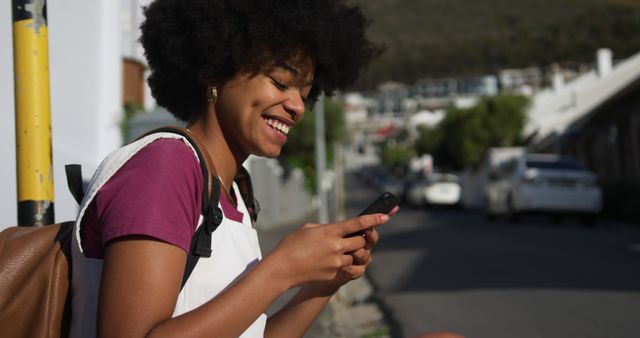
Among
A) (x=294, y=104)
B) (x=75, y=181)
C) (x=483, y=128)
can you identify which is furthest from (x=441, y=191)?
(x=75, y=181)

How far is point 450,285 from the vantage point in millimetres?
9164

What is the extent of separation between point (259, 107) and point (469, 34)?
145631 millimetres

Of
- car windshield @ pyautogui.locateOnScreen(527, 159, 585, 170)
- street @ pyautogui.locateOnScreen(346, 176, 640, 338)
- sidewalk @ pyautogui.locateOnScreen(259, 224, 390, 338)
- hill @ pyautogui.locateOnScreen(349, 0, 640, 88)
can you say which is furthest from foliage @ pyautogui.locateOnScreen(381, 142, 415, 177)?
sidewalk @ pyautogui.locateOnScreen(259, 224, 390, 338)

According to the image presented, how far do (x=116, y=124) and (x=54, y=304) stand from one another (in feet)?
21.9

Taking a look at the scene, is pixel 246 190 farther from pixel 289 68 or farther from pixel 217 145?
pixel 289 68

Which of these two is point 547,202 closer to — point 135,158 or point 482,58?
point 135,158

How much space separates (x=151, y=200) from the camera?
1.69 meters

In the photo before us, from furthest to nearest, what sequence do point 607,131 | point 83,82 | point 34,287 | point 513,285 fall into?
point 607,131
point 513,285
point 83,82
point 34,287

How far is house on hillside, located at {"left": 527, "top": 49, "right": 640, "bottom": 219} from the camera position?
23.3 metres

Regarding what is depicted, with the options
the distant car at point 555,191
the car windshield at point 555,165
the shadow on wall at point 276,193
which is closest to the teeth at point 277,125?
the shadow on wall at point 276,193

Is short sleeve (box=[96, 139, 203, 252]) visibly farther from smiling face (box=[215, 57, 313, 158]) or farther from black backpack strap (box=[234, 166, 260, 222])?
black backpack strap (box=[234, 166, 260, 222])

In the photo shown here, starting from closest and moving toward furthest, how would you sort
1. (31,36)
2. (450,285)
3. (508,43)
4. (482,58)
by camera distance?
(31,36)
(450,285)
(508,43)
(482,58)

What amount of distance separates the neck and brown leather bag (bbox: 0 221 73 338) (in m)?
0.45

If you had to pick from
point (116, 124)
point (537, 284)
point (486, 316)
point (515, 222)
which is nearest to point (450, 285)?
point (537, 284)
